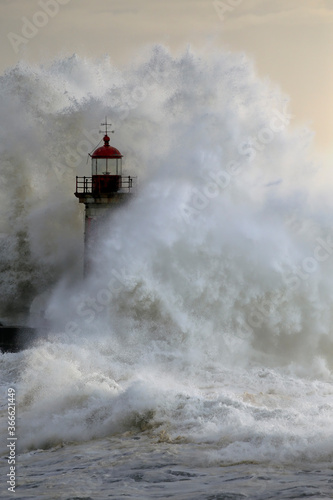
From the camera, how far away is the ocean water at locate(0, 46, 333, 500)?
989 centimetres

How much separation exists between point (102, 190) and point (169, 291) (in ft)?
8.96

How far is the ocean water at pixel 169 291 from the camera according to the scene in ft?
32.4

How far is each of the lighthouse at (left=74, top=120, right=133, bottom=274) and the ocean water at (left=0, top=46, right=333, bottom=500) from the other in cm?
27

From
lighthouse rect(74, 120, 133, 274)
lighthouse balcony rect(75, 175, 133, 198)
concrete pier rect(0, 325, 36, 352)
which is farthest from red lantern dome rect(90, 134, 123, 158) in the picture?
concrete pier rect(0, 325, 36, 352)

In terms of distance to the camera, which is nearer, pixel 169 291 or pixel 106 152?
pixel 169 291

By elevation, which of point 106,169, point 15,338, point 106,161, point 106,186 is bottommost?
point 15,338

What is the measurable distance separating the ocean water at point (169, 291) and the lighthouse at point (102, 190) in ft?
0.90

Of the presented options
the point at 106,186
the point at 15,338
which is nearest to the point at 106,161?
the point at 106,186

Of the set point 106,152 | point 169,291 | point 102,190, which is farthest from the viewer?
point 106,152

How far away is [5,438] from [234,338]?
6150mm

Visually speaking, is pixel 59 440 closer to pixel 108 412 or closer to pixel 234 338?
pixel 108 412

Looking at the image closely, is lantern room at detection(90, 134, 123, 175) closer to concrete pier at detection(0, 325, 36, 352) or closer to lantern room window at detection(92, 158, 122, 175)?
lantern room window at detection(92, 158, 122, 175)

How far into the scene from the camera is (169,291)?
16781mm

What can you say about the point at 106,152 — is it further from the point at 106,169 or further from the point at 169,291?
the point at 169,291
